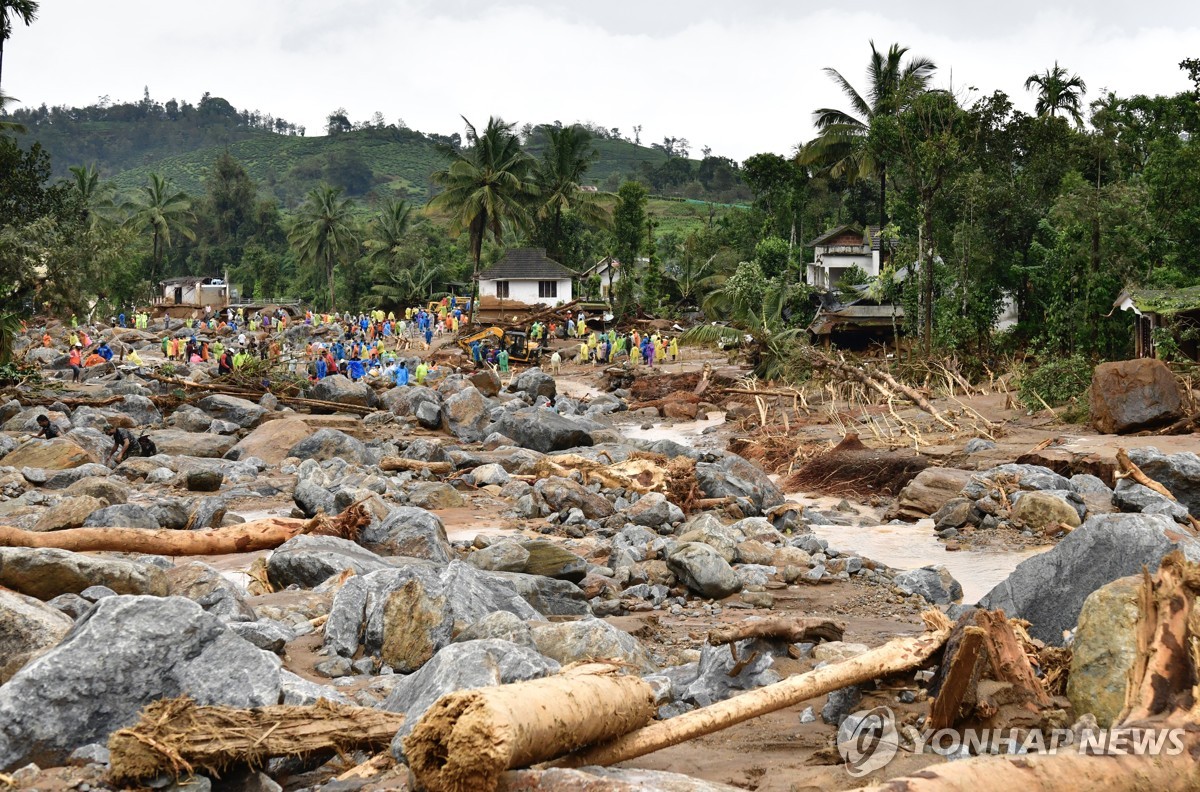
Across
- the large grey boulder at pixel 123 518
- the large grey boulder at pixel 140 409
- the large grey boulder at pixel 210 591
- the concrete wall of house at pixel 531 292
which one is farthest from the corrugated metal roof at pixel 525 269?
the large grey boulder at pixel 210 591

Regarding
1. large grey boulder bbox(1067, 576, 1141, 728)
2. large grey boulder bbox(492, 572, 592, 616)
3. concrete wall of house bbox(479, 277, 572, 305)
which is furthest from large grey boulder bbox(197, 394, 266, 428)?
concrete wall of house bbox(479, 277, 572, 305)

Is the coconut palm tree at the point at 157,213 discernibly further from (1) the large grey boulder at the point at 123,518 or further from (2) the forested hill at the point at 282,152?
(1) the large grey boulder at the point at 123,518

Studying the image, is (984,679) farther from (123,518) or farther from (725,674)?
(123,518)

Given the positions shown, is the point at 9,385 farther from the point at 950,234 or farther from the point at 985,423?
the point at 950,234

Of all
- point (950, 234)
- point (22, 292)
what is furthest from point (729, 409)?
point (22, 292)

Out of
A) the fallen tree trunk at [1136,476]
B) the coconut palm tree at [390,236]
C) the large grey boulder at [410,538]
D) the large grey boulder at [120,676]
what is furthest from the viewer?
the coconut palm tree at [390,236]

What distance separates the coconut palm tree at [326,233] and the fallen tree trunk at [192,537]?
176ft

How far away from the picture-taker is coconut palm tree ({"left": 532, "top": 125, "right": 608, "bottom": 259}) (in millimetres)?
54281

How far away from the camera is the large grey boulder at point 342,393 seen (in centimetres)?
2544

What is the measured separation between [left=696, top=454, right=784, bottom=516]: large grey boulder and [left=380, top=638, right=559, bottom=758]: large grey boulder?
919 cm

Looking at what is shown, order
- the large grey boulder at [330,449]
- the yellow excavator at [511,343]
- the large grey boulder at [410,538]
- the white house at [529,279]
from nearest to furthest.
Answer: the large grey boulder at [410,538] < the large grey boulder at [330,449] < the yellow excavator at [511,343] < the white house at [529,279]

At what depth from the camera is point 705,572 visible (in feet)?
31.0

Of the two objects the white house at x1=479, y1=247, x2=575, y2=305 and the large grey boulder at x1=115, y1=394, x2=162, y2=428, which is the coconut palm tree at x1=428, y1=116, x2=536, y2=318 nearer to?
the white house at x1=479, y1=247, x2=575, y2=305

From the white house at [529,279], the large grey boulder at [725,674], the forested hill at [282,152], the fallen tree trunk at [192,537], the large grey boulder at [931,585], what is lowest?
the large grey boulder at [931,585]
